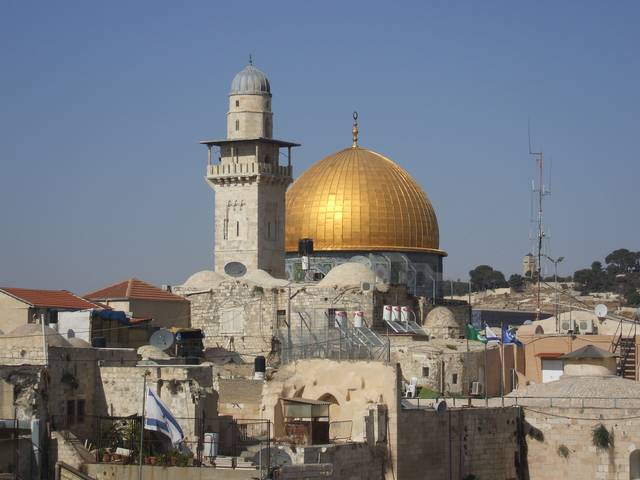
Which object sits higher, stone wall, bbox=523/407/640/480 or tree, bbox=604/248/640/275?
tree, bbox=604/248/640/275

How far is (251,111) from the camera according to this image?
56.0m

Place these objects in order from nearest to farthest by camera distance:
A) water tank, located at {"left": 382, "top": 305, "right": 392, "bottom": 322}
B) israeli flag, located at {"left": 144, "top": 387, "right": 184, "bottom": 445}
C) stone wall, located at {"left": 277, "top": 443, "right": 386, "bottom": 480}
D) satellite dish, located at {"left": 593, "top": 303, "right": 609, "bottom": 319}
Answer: stone wall, located at {"left": 277, "top": 443, "right": 386, "bottom": 480}, israeli flag, located at {"left": 144, "top": 387, "right": 184, "bottom": 445}, water tank, located at {"left": 382, "top": 305, "right": 392, "bottom": 322}, satellite dish, located at {"left": 593, "top": 303, "right": 609, "bottom": 319}

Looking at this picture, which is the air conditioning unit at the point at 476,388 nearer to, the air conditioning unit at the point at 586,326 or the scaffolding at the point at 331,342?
the scaffolding at the point at 331,342

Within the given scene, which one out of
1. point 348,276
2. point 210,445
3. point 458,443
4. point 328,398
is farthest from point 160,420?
point 348,276

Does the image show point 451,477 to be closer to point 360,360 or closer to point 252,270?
point 360,360

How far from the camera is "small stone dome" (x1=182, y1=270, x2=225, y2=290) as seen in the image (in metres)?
52.5

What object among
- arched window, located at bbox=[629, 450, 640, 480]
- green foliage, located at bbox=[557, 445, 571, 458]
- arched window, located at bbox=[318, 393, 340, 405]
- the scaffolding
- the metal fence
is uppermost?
the scaffolding

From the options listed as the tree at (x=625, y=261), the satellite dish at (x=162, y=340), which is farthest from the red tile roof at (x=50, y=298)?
the tree at (x=625, y=261)

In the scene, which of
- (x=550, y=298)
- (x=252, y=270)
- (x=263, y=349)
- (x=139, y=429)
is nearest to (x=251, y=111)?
(x=252, y=270)

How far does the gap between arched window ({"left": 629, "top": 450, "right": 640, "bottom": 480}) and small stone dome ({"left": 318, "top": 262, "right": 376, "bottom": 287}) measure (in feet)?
47.6

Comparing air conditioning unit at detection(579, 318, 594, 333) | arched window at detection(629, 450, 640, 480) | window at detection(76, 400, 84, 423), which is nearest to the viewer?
window at detection(76, 400, 84, 423)

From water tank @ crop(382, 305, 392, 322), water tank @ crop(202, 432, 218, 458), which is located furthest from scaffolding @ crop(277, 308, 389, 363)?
water tank @ crop(202, 432, 218, 458)

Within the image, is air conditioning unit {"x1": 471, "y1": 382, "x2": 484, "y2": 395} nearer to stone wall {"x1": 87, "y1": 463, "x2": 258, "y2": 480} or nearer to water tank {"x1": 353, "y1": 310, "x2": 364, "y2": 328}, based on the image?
water tank {"x1": 353, "y1": 310, "x2": 364, "y2": 328}

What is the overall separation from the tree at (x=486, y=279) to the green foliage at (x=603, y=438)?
313 ft
